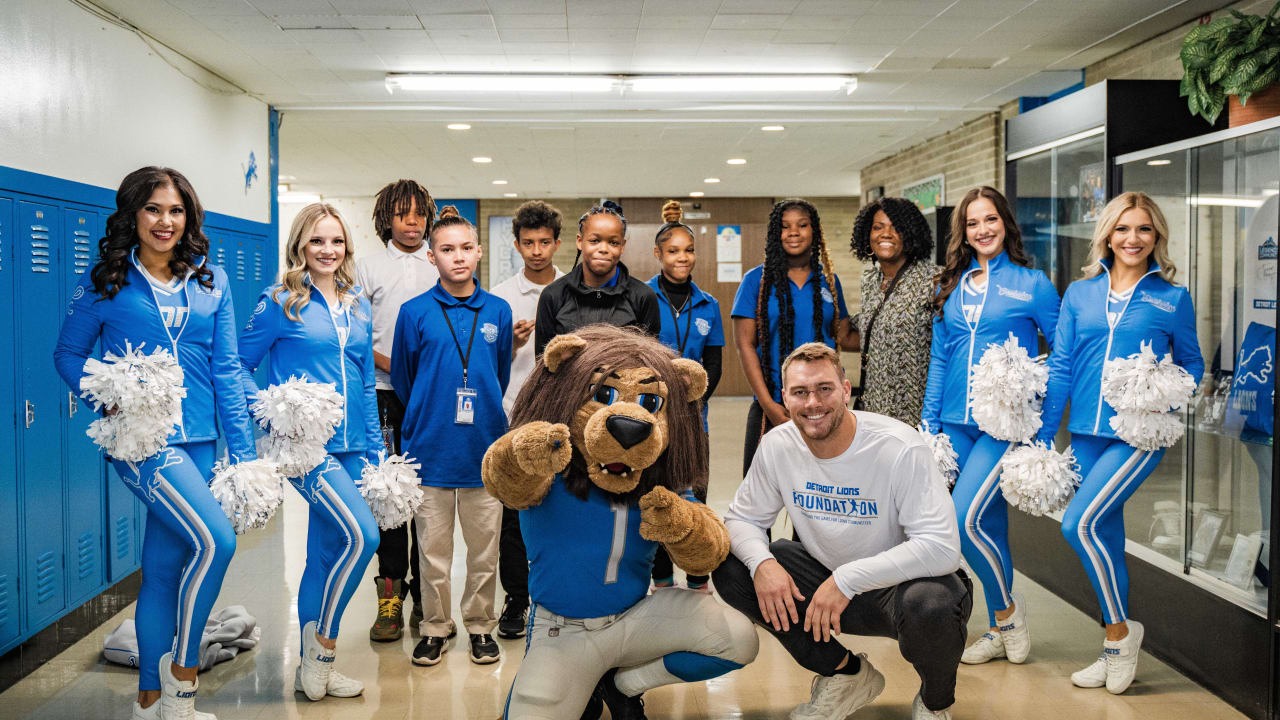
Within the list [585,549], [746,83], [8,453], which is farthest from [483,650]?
[746,83]

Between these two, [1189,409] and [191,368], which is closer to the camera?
[191,368]

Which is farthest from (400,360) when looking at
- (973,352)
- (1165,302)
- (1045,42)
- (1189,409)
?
(1045,42)

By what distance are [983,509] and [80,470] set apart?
347 centimetres

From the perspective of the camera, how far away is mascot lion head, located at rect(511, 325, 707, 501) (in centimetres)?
222

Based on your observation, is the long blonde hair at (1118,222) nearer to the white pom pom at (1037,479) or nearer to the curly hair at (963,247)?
the curly hair at (963,247)

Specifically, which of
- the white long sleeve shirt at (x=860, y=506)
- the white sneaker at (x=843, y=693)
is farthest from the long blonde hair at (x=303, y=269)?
the white sneaker at (x=843, y=693)

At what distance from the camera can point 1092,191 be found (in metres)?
4.32

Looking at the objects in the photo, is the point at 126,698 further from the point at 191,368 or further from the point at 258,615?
the point at 191,368

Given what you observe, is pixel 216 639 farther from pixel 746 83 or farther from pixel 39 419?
pixel 746 83

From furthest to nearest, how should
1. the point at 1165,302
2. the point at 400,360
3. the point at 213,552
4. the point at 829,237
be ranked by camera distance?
1. the point at 829,237
2. the point at 400,360
3. the point at 1165,302
4. the point at 213,552

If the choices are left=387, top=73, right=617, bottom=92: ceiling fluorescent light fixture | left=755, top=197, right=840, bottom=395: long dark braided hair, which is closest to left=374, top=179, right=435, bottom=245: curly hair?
left=755, top=197, right=840, bottom=395: long dark braided hair

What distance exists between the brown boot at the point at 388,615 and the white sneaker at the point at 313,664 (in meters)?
0.56

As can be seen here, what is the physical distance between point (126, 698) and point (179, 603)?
2.17ft

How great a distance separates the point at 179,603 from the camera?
8.79 feet
